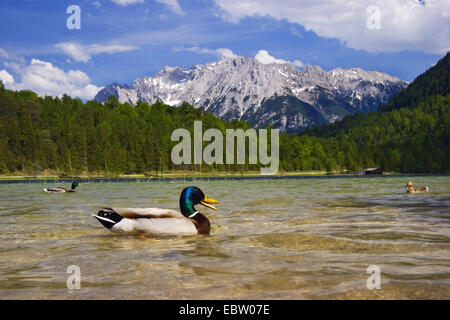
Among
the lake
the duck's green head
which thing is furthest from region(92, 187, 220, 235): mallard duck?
the lake

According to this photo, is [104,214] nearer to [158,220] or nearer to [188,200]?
[158,220]

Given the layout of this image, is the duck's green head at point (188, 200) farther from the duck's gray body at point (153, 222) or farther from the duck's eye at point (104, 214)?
the duck's eye at point (104, 214)

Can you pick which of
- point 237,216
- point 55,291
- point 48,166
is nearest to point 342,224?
point 237,216

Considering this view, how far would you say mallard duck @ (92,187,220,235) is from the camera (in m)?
16.4

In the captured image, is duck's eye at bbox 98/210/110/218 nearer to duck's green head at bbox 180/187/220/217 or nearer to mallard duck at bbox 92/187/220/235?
mallard duck at bbox 92/187/220/235

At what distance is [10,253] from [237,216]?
1280cm

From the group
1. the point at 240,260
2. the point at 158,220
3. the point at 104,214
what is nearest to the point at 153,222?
the point at 158,220

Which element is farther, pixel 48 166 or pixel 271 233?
pixel 48 166

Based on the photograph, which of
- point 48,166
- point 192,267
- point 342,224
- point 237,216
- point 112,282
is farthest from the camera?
point 48,166

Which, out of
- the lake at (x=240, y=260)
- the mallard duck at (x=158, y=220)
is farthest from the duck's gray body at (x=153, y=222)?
the lake at (x=240, y=260)

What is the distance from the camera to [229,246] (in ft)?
47.9

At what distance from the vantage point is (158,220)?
16.4m
